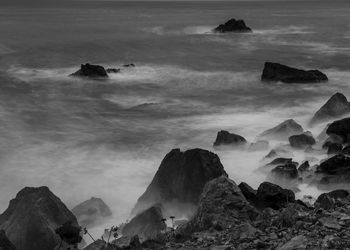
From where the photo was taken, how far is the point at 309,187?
18.9 metres

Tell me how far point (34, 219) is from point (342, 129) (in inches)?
574

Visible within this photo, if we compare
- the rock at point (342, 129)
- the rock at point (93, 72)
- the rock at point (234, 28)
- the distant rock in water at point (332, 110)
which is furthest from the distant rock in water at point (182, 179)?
the rock at point (234, 28)

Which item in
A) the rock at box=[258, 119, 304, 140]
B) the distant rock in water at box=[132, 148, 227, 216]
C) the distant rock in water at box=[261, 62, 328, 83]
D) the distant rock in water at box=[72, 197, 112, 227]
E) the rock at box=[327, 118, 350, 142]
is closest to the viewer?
the distant rock in water at box=[72, 197, 112, 227]

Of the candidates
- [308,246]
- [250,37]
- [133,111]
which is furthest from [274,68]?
[250,37]

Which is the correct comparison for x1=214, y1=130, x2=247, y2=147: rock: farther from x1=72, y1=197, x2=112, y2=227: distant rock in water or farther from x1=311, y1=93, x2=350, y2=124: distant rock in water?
x1=72, y1=197, x2=112, y2=227: distant rock in water

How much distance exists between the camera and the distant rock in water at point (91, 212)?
17.4m

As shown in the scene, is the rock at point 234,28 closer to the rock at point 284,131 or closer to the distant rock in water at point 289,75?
the distant rock in water at point 289,75

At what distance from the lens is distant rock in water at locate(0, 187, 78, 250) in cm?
1473

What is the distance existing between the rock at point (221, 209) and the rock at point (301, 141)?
11424mm

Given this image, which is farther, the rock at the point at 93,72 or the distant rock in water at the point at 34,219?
the rock at the point at 93,72

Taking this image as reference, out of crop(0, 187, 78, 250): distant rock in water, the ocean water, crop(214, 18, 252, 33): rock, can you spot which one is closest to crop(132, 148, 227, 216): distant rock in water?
the ocean water

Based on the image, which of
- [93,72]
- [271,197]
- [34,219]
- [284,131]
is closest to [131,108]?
[93,72]

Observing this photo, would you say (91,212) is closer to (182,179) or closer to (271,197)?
(182,179)

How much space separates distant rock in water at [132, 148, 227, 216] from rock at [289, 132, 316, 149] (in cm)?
695
